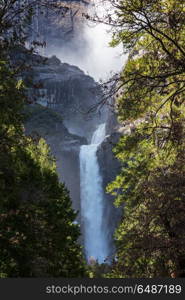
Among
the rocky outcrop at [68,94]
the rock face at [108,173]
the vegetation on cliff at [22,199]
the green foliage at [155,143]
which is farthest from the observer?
the rocky outcrop at [68,94]

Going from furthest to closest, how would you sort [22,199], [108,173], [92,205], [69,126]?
[69,126], [92,205], [108,173], [22,199]

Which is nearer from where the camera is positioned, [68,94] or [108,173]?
[108,173]

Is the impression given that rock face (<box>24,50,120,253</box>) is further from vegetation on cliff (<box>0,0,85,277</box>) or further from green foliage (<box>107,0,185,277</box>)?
green foliage (<box>107,0,185,277</box>)

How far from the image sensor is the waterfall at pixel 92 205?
6241 centimetres

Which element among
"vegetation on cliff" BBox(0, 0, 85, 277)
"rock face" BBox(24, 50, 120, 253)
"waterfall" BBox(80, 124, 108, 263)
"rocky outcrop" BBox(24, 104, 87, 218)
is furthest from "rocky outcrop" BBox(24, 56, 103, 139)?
"vegetation on cliff" BBox(0, 0, 85, 277)

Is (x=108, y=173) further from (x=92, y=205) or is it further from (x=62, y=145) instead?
(x=62, y=145)

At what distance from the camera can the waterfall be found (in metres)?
62.4

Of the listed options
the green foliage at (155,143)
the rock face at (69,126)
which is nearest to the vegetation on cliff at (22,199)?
the rock face at (69,126)

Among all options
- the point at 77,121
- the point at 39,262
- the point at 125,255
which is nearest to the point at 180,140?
the point at 125,255

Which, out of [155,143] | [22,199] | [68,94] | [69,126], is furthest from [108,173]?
[155,143]

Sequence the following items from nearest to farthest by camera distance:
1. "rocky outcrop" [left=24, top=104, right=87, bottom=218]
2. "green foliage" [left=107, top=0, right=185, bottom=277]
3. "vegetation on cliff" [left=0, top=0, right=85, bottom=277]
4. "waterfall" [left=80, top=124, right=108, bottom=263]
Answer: "green foliage" [left=107, top=0, right=185, bottom=277]
"vegetation on cliff" [left=0, top=0, right=85, bottom=277]
"waterfall" [left=80, top=124, right=108, bottom=263]
"rocky outcrop" [left=24, top=104, right=87, bottom=218]

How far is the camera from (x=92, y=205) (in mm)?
69750

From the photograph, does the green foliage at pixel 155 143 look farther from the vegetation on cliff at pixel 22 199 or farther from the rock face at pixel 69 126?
the vegetation on cliff at pixel 22 199

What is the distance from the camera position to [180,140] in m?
9.79
